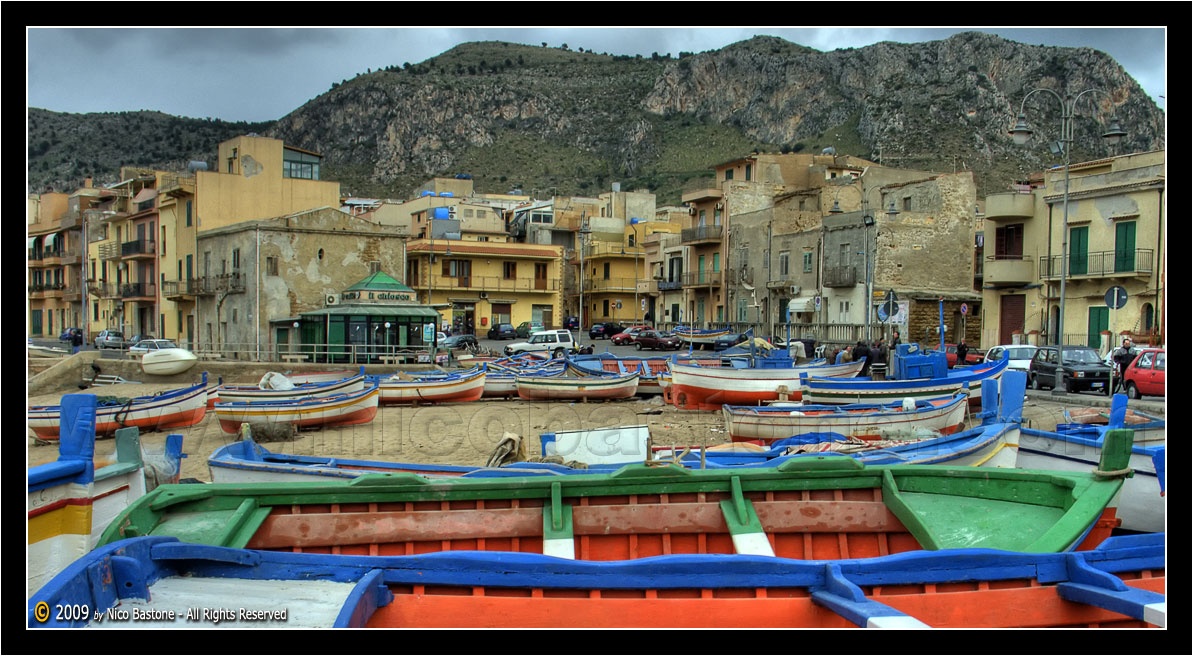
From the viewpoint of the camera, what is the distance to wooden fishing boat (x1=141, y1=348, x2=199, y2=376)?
3145 centimetres

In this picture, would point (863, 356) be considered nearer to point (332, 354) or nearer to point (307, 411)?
point (307, 411)

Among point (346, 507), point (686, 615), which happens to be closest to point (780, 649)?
point (686, 615)

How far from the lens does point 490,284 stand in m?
56.0

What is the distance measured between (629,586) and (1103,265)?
32.9 meters

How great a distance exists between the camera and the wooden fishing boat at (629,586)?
4.82 meters

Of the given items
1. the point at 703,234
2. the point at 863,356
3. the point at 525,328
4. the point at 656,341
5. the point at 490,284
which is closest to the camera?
the point at 863,356

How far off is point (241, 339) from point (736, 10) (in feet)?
127

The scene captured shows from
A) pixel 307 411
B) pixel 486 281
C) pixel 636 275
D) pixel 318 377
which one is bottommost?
pixel 307 411

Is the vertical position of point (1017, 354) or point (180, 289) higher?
point (180, 289)

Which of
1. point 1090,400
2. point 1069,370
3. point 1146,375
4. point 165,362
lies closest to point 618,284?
point 165,362

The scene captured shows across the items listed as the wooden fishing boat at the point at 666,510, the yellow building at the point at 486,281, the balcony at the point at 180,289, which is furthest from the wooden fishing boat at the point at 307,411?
the yellow building at the point at 486,281

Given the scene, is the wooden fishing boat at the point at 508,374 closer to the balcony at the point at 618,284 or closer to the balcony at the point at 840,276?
the balcony at the point at 840,276

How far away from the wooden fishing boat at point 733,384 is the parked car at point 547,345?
14920 mm

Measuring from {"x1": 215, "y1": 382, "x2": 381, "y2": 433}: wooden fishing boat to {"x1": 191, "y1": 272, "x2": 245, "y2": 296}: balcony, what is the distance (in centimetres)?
2032
